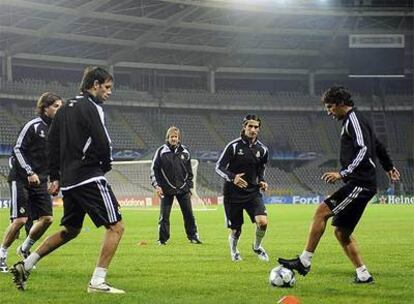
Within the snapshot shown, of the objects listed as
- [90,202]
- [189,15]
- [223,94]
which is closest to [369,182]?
[90,202]

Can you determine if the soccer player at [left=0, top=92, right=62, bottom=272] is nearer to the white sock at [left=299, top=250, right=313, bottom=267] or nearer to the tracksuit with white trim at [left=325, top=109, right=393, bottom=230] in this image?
the white sock at [left=299, top=250, right=313, bottom=267]

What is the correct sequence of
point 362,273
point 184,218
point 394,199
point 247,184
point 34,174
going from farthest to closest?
point 394,199
point 184,218
point 247,184
point 34,174
point 362,273

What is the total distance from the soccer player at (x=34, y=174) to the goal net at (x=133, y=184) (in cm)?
3144

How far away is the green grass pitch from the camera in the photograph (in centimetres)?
813

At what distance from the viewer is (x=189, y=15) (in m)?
55.3

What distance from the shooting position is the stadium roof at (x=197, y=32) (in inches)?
2047

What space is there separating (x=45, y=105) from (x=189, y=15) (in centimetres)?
4576

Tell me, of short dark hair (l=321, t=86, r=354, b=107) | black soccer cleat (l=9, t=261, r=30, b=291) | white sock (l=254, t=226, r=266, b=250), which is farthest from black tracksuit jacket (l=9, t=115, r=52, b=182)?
short dark hair (l=321, t=86, r=354, b=107)

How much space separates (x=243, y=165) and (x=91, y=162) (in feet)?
15.9

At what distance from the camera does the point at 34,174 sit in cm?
1023

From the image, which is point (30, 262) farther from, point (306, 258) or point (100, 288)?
point (306, 258)

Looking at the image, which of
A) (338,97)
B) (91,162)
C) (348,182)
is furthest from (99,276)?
(338,97)

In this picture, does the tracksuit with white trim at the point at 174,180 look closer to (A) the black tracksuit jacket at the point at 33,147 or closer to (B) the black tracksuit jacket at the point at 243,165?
(B) the black tracksuit jacket at the point at 243,165

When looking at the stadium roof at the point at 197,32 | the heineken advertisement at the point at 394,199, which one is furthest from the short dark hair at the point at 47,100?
the heineken advertisement at the point at 394,199
